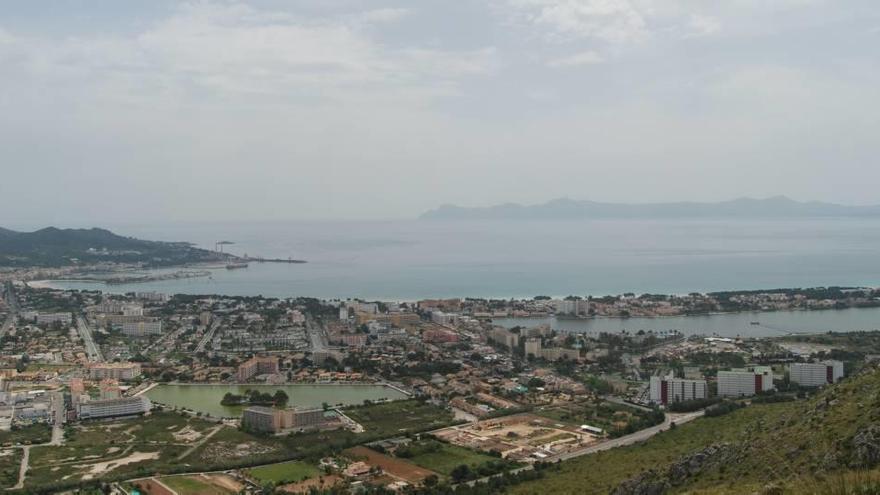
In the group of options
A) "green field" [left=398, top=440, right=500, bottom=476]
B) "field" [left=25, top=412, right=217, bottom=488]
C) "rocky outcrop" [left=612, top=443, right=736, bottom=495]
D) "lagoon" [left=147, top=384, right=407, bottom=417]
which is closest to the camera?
"rocky outcrop" [left=612, top=443, right=736, bottom=495]

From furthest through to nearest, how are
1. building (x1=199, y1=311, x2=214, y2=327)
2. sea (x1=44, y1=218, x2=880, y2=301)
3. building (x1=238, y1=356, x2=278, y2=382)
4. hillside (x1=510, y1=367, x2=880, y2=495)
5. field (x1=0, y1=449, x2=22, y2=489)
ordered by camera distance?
sea (x1=44, y1=218, x2=880, y2=301)
building (x1=199, y1=311, x2=214, y2=327)
building (x1=238, y1=356, x2=278, y2=382)
field (x1=0, y1=449, x2=22, y2=489)
hillside (x1=510, y1=367, x2=880, y2=495)

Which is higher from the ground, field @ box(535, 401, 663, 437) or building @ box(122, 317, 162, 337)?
building @ box(122, 317, 162, 337)


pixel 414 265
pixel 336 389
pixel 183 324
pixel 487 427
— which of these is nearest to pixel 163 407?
pixel 336 389

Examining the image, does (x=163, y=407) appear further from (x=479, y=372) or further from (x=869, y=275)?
(x=869, y=275)

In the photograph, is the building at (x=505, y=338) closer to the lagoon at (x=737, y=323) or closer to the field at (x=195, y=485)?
the lagoon at (x=737, y=323)

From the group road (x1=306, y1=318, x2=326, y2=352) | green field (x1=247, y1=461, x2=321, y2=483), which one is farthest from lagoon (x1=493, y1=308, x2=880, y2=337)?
green field (x1=247, y1=461, x2=321, y2=483)

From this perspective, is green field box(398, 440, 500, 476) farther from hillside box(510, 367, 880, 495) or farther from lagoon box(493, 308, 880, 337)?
lagoon box(493, 308, 880, 337)

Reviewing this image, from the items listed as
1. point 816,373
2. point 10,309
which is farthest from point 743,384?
point 10,309
